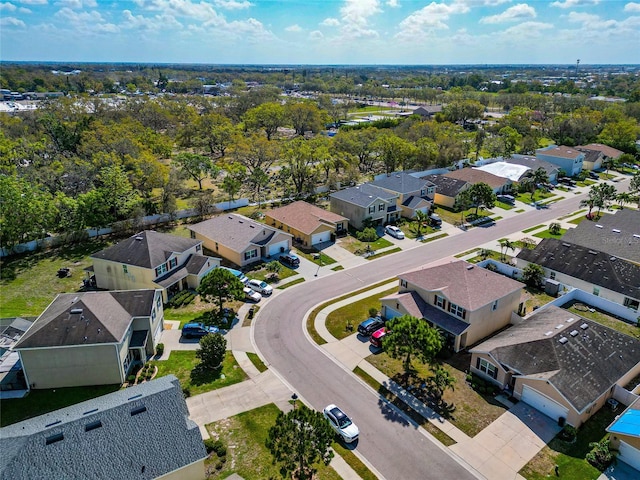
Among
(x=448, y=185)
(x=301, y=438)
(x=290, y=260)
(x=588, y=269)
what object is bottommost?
(x=290, y=260)

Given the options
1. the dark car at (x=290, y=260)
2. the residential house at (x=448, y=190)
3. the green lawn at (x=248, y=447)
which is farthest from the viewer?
the residential house at (x=448, y=190)

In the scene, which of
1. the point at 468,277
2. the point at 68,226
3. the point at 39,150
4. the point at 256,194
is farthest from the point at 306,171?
the point at 39,150

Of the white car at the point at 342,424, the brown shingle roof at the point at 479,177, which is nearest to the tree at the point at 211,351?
the white car at the point at 342,424

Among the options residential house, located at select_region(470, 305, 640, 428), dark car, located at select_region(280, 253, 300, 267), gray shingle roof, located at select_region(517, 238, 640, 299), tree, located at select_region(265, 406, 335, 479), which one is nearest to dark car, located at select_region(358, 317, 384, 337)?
residential house, located at select_region(470, 305, 640, 428)

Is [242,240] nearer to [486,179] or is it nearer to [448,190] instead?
[448,190]

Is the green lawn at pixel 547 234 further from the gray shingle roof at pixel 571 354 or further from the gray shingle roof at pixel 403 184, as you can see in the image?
the gray shingle roof at pixel 571 354

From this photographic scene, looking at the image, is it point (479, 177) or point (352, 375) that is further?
point (479, 177)

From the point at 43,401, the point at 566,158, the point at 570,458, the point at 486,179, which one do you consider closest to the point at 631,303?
the point at 570,458
